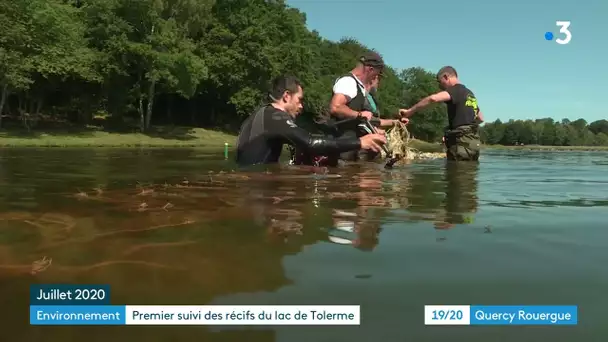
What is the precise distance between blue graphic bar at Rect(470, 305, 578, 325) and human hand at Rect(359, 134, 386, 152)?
5.09m

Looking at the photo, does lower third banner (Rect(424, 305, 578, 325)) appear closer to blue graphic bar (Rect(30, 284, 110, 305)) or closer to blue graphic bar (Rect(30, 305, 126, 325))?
blue graphic bar (Rect(30, 305, 126, 325))

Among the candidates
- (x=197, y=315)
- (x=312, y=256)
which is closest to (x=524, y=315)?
(x=312, y=256)

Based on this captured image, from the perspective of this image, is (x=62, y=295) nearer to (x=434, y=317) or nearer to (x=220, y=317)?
(x=220, y=317)

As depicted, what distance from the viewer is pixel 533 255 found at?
11.6 feet

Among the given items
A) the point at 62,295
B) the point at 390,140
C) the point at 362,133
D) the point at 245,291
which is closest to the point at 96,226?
the point at 62,295

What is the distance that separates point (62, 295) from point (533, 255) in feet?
9.13

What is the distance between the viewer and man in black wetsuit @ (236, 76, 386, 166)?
24.2 ft

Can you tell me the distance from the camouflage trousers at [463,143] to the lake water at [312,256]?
6311mm

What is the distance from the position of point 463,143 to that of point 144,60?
138 ft

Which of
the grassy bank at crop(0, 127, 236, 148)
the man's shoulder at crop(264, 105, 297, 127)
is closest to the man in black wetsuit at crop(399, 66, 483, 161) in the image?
the man's shoulder at crop(264, 105, 297, 127)

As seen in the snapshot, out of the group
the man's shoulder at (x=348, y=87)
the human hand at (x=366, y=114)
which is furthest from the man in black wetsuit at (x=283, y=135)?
the man's shoulder at (x=348, y=87)

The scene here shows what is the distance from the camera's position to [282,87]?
25.2 ft

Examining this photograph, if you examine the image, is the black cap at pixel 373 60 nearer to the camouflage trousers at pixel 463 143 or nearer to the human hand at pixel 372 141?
the camouflage trousers at pixel 463 143

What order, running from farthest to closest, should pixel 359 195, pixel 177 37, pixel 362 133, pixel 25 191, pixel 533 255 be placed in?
1. pixel 177 37
2. pixel 362 133
3. pixel 25 191
4. pixel 359 195
5. pixel 533 255
